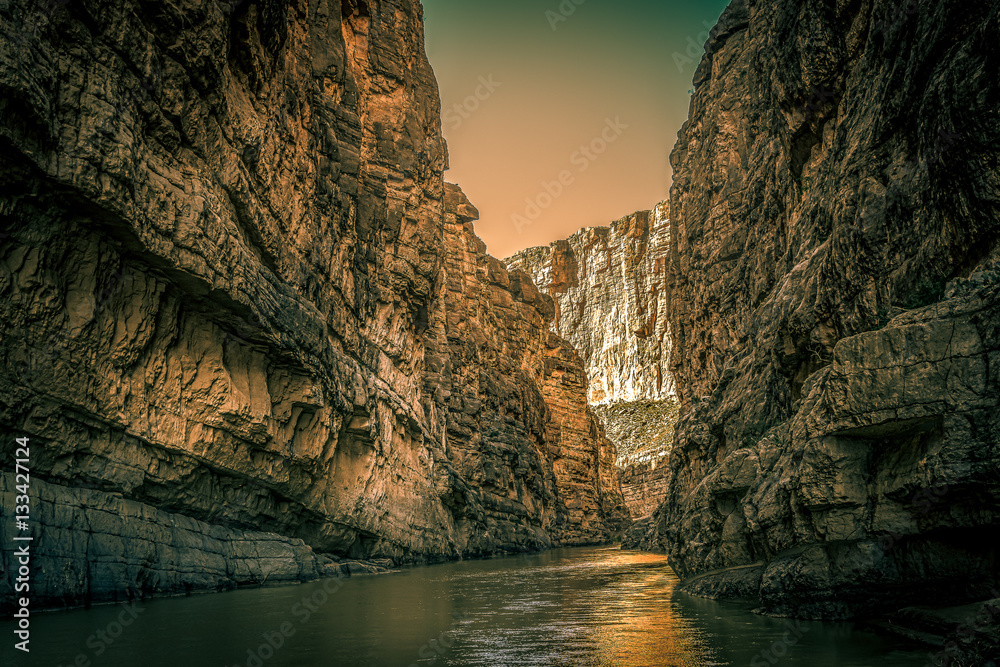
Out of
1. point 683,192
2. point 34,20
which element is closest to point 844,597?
point 34,20

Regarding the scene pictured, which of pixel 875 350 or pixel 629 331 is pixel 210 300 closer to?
pixel 875 350

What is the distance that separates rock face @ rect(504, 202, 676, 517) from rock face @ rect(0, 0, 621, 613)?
3320 inches

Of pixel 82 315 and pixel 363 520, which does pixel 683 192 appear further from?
pixel 82 315

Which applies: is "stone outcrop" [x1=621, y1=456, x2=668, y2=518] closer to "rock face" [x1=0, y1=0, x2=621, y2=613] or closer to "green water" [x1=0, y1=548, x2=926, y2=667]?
"rock face" [x1=0, y1=0, x2=621, y2=613]

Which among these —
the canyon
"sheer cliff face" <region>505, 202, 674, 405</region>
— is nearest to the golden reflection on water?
the canyon

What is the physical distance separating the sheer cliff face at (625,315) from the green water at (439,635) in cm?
13726

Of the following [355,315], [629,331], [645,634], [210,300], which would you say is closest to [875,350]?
[645,634]

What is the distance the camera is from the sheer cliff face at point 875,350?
899 cm

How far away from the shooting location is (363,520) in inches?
1173

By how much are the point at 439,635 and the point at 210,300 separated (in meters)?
11.8

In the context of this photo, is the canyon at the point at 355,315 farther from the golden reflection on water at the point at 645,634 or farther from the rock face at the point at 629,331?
the rock face at the point at 629,331

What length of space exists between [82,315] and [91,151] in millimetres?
3686

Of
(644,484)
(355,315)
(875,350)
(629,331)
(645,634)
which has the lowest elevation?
(645,634)

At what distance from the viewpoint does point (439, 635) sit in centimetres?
1121
